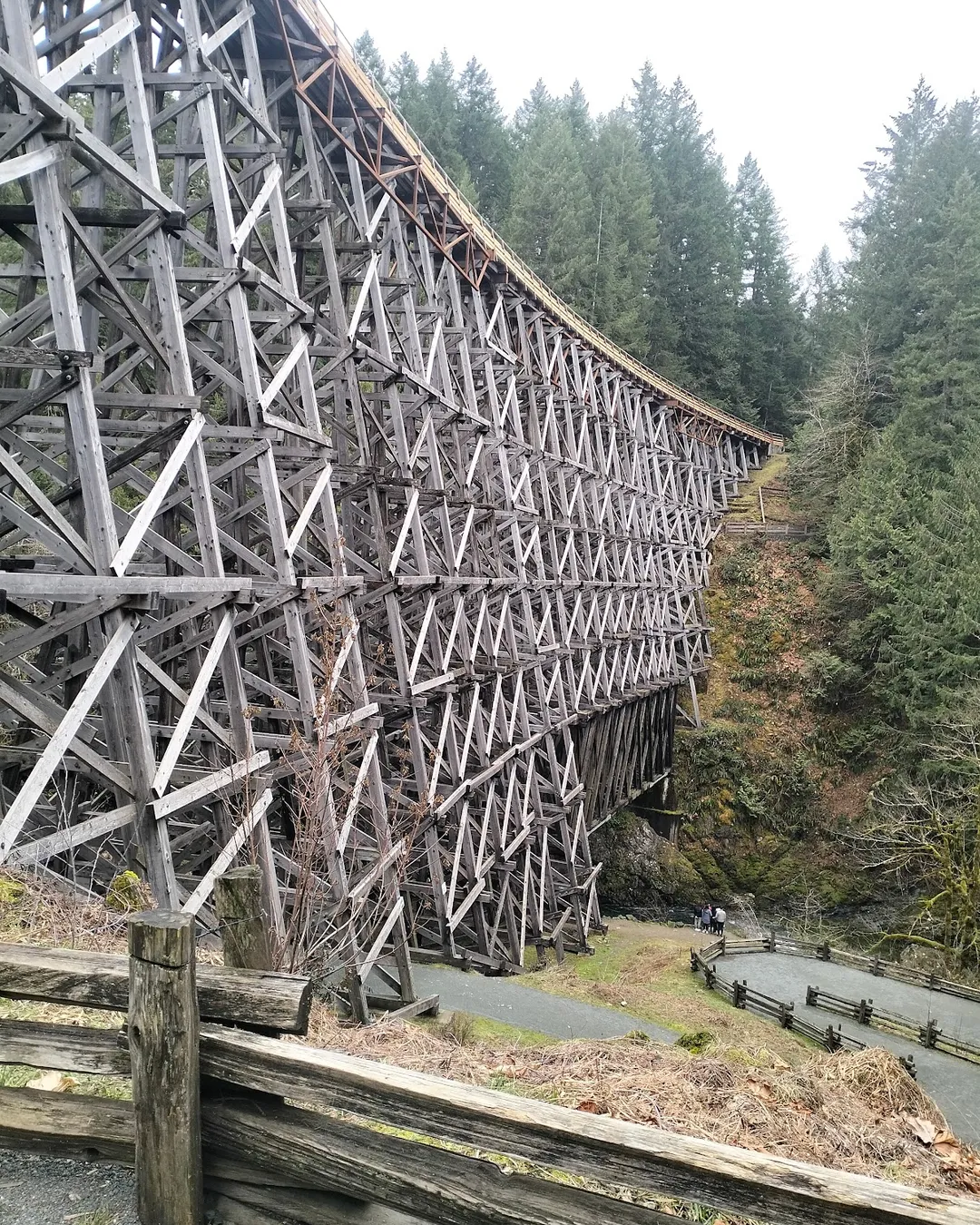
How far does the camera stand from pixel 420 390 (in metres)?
13.3

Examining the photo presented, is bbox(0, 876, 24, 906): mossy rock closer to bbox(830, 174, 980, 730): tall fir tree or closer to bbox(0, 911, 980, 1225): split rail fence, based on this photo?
bbox(0, 911, 980, 1225): split rail fence

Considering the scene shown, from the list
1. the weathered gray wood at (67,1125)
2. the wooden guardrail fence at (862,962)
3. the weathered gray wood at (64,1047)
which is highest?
the weathered gray wood at (64,1047)

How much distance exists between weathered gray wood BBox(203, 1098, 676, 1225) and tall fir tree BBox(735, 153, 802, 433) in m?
48.7

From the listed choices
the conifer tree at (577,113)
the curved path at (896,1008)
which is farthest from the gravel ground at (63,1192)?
the conifer tree at (577,113)

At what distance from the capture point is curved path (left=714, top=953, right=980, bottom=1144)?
11266 millimetres

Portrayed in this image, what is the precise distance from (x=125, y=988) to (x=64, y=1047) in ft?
1.42

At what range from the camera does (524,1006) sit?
11.1 m

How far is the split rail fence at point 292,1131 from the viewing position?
2.32 meters

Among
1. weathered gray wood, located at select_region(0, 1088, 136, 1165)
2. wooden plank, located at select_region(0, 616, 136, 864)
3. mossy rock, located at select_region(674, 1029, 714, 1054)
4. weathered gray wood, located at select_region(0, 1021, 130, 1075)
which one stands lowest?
mossy rock, located at select_region(674, 1029, 714, 1054)

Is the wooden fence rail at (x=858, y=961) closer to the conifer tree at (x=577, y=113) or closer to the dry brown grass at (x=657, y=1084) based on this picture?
the dry brown grass at (x=657, y=1084)

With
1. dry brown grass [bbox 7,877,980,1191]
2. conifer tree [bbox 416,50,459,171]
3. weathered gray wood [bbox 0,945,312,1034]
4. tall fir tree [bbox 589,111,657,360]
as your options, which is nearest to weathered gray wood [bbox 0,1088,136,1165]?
weathered gray wood [bbox 0,945,312,1034]

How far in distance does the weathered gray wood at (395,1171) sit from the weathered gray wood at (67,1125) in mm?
345

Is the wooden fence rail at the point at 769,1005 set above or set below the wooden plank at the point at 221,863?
below

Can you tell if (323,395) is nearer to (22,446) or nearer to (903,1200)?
(22,446)
